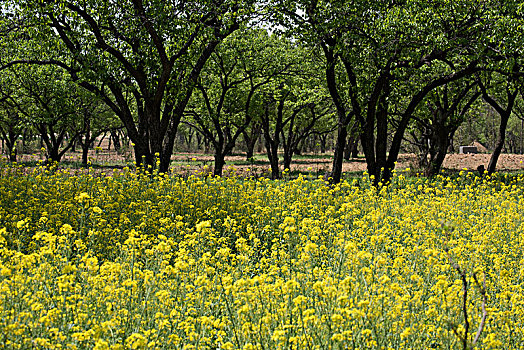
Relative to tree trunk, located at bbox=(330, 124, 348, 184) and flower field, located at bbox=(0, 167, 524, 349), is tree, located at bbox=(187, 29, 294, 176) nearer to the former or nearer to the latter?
tree trunk, located at bbox=(330, 124, 348, 184)

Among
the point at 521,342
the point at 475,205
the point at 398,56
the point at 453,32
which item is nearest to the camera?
the point at 521,342

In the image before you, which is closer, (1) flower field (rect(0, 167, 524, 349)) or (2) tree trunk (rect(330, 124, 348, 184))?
(1) flower field (rect(0, 167, 524, 349))

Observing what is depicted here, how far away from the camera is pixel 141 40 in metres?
12.4

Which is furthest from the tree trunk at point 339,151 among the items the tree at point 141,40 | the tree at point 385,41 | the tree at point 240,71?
the tree at point 240,71

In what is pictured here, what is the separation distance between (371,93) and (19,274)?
37.4 feet

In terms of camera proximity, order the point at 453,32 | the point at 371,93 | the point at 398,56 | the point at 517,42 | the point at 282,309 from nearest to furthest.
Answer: the point at 282,309
the point at 517,42
the point at 453,32
the point at 398,56
the point at 371,93

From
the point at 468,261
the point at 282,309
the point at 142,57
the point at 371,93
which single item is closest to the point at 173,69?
the point at 142,57

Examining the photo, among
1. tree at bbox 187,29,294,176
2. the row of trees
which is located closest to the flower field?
Answer: the row of trees

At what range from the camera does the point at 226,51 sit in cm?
1898

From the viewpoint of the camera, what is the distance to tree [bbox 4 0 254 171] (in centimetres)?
1163

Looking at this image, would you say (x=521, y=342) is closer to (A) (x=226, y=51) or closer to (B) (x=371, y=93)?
(B) (x=371, y=93)

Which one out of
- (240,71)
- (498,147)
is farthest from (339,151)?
(498,147)

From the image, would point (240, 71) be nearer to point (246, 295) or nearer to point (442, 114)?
point (442, 114)

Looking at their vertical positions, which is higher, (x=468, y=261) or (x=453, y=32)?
(x=453, y=32)
